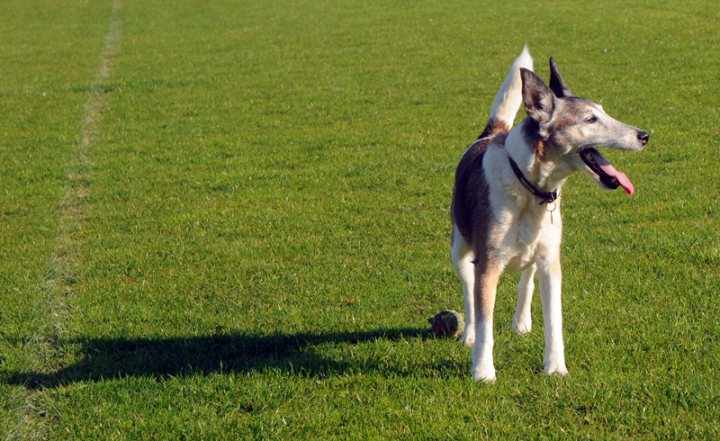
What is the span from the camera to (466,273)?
6.99m

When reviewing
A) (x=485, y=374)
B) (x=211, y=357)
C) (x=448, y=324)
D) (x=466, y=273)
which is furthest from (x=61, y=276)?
(x=485, y=374)

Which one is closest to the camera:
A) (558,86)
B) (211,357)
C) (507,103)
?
(558,86)

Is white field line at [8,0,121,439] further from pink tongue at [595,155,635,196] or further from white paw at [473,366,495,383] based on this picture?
pink tongue at [595,155,635,196]

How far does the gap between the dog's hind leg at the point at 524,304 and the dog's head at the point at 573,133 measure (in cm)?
117

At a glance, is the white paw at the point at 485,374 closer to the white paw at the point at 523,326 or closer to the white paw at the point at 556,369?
the white paw at the point at 556,369

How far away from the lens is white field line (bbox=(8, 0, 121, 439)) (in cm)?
608

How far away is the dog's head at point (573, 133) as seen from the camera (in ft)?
19.1

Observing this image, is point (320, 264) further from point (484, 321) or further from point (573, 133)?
point (573, 133)

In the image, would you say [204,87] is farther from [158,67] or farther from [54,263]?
[54,263]

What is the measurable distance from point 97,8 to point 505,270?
35.3 metres

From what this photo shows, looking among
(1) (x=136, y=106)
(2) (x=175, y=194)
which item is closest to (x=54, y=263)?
(2) (x=175, y=194)

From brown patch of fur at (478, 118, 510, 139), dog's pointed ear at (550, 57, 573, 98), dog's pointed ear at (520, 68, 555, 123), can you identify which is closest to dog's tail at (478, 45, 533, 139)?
brown patch of fur at (478, 118, 510, 139)

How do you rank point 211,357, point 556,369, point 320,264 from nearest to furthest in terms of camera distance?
point 556,369
point 211,357
point 320,264

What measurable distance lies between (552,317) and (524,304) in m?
0.69
